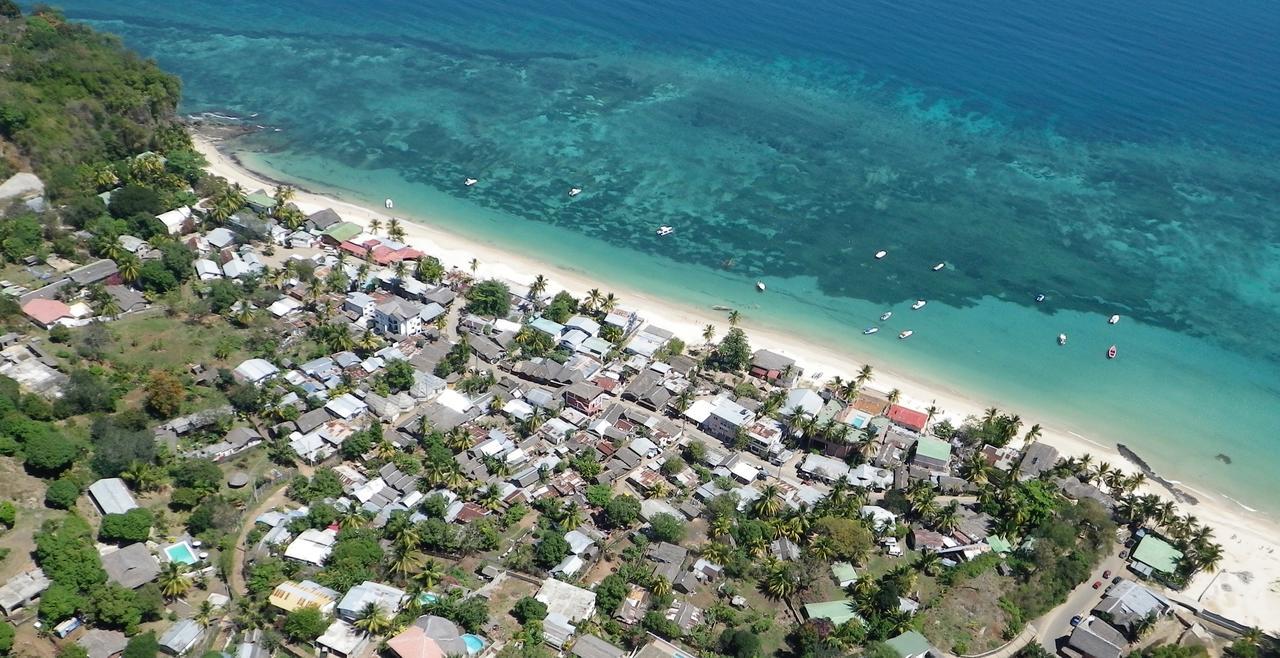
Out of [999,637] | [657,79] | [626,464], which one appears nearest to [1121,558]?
[999,637]

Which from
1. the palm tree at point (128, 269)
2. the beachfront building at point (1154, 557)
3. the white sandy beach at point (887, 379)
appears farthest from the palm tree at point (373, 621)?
the beachfront building at point (1154, 557)

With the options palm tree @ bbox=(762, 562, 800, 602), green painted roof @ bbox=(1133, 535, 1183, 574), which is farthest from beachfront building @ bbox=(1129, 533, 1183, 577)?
palm tree @ bbox=(762, 562, 800, 602)

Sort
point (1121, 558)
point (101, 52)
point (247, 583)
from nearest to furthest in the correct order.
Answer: point (247, 583)
point (1121, 558)
point (101, 52)

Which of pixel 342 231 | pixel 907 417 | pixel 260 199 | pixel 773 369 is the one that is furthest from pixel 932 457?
pixel 260 199

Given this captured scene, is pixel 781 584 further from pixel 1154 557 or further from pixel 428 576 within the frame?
pixel 1154 557

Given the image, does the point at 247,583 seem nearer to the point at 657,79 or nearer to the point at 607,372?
the point at 607,372
